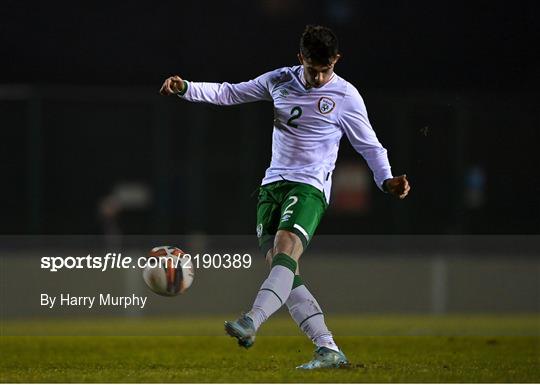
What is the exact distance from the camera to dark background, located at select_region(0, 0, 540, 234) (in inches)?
827

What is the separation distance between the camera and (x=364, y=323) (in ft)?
41.2

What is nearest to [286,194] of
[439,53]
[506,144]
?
[439,53]

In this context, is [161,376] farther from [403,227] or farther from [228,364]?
[403,227]

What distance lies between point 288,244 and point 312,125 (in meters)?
0.79

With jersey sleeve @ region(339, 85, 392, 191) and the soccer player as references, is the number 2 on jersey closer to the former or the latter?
the soccer player

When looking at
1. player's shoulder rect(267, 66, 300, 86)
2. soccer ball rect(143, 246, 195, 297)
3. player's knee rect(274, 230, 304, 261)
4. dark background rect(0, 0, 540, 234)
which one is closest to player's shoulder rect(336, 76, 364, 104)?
player's shoulder rect(267, 66, 300, 86)

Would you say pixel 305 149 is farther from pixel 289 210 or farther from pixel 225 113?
pixel 225 113

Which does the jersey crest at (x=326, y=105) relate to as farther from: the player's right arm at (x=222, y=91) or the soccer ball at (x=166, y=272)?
the soccer ball at (x=166, y=272)

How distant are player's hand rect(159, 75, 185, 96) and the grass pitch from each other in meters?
1.67

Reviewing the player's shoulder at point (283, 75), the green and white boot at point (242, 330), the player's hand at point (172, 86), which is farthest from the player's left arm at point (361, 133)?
the green and white boot at point (242, 330)

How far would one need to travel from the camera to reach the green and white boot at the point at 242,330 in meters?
5.83

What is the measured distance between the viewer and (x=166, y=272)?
8.19 meters
